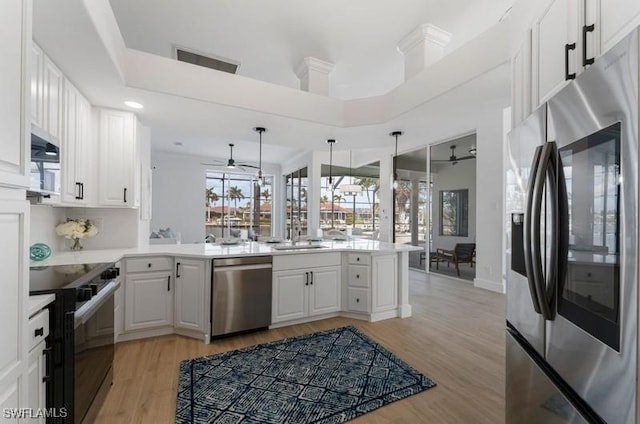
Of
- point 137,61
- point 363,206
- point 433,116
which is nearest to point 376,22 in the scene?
point 433,116

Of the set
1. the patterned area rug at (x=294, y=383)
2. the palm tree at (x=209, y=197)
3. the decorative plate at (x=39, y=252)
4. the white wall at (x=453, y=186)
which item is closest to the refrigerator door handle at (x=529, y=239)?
the patterned area rug at (x=294, y=383)

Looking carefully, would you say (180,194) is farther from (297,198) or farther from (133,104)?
(133,104)

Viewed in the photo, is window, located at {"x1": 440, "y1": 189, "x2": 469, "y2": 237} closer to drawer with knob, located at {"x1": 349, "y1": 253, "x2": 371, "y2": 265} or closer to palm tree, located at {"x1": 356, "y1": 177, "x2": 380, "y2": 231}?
palm tree, located at {"x1": 356, "y1": 177, "x2": 380, "y2": 231}

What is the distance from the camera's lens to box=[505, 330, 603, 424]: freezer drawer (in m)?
0.98

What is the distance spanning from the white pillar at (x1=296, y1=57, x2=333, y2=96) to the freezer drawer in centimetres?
335

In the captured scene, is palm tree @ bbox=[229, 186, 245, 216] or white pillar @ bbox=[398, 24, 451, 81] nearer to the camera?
white pillar @ bbox=[398, 24, 451, 81]

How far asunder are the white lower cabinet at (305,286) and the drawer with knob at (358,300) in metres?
0.14

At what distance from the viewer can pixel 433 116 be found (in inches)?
135

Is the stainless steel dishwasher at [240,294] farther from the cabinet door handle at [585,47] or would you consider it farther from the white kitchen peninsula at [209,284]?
the cabinet door handle at [585,47]

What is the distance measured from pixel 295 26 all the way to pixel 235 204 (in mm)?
7571

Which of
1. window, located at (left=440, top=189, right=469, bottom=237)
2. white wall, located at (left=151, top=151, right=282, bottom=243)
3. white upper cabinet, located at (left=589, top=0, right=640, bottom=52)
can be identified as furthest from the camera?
white wall, located at (left=151, top=151, right=282, bottom=243)

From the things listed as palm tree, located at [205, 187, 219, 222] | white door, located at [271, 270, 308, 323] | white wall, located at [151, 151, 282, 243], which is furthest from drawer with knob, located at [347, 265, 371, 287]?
palm tree, located at [205, 187, 219, 222]

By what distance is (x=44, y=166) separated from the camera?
1984 millimetres

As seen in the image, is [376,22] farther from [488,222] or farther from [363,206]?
[363,206]
